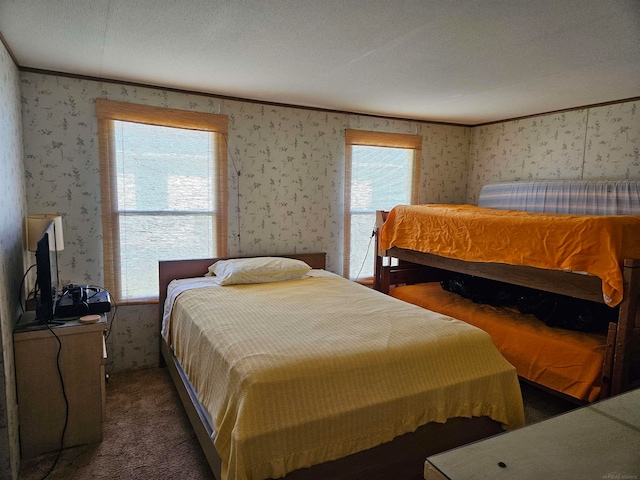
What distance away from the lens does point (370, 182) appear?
4.27m

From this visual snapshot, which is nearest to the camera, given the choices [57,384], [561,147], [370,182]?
[57,384]

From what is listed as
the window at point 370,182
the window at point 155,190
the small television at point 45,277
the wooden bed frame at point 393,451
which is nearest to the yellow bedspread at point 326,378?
the wooden bed frame at point 393,451

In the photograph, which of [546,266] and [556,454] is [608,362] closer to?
[546,266]

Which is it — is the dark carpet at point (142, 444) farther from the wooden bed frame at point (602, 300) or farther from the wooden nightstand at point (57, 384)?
the wooden bed frame at point (602, 300)

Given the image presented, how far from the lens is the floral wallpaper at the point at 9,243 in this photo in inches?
70.6

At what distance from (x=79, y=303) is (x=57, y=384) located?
46 cm

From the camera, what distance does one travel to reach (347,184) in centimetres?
409

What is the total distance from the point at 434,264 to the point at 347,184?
125 cm

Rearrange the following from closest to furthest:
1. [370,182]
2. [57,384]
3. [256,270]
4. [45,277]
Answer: [45,277] → [57,384] → [256,270] → [370,182]

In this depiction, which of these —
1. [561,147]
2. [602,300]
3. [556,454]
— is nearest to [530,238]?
[602,300]

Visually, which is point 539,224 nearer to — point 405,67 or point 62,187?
point 405,67

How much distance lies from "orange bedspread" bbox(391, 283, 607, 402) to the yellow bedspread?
2.16 ft

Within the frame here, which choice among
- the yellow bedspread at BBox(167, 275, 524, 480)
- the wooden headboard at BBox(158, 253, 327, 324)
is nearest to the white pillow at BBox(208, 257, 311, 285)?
the wooden headboard at BBox(158, 253, 327, 324)

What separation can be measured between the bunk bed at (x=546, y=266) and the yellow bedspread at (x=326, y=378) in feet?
2.26
